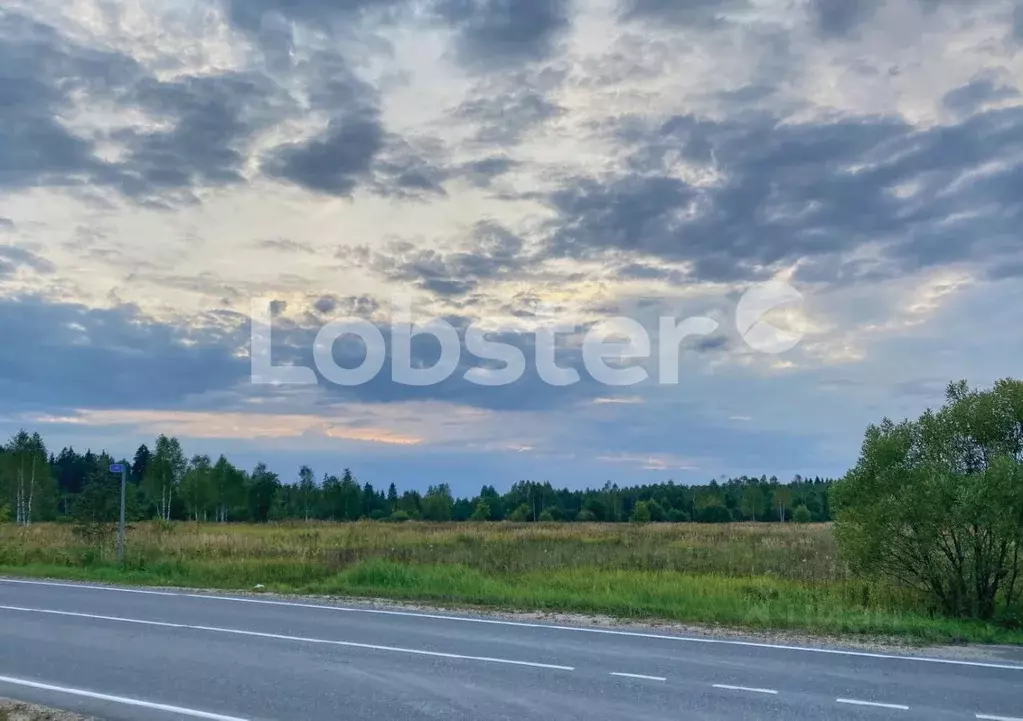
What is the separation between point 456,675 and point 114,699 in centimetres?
361

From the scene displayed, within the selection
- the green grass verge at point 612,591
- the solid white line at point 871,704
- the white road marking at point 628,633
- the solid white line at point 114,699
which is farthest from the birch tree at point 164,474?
the solid white line at point 871,704

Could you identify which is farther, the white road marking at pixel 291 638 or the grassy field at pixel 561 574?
the grassy field at pixel 561 574

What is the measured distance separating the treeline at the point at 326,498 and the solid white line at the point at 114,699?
59.9 meters

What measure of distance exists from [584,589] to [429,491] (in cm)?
9903

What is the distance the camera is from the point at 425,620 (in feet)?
45.4

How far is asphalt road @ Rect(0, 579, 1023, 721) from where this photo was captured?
26.1ft

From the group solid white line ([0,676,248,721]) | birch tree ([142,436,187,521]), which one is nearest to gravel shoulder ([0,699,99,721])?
solid white line ([0,676,248,721])

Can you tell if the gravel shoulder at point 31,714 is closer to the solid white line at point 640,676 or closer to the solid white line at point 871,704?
the solid white line at point 640,676

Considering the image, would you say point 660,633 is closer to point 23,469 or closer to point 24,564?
point 24,564

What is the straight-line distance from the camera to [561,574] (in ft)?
66.2

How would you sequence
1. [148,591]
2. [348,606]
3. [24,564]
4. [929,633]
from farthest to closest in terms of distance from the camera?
[24,564], [148,591], [348,606], [929,633]

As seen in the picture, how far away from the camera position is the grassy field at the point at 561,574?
13547 millimetres

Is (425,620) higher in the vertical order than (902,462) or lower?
lower

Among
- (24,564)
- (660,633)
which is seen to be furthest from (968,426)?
(24,564)
